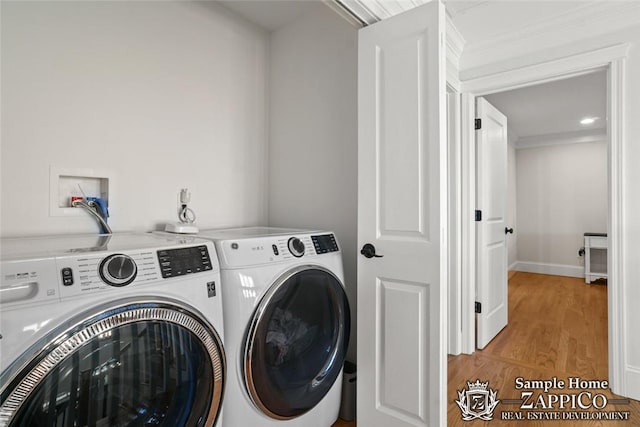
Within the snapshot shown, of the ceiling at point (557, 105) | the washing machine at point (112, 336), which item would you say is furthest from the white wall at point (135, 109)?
the ceiling at point (557, 105)

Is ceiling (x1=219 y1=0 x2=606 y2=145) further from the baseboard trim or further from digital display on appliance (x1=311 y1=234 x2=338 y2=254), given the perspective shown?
the baseboard trim

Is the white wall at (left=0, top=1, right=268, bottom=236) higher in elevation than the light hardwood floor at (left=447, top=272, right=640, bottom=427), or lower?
higher

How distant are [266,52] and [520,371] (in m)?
2.83

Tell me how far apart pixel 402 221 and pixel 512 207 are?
504 centimetres

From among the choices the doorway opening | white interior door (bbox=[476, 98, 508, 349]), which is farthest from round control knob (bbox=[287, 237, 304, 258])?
the doorway opening

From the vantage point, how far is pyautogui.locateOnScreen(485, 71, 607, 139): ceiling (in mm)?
3117

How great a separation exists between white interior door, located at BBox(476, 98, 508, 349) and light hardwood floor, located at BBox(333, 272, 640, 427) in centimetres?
20

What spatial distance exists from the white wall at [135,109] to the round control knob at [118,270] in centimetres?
79

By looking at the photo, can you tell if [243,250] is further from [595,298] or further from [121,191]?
[595,298]

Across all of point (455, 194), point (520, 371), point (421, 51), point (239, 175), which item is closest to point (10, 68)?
point (239, 175)

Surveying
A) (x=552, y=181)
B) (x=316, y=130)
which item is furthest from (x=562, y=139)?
(x=316, y=130)

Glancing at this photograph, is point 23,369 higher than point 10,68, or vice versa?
point 10,68

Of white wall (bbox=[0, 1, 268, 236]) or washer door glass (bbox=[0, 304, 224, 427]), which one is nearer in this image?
Result: washer door glass (bbox=[0, 304, 224, 427])

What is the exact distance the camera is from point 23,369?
0.70 meters
